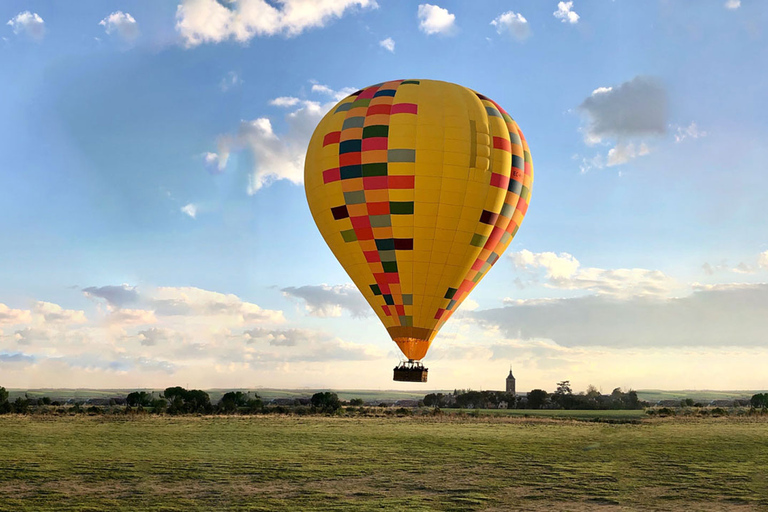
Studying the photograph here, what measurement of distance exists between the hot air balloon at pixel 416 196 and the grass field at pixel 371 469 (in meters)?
6.37

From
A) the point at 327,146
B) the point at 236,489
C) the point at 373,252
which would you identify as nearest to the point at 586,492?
the point at 236,489

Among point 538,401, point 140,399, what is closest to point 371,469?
point 140,399

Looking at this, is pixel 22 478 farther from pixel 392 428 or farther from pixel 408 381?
pixel 392 428

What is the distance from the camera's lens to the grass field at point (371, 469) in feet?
70.2

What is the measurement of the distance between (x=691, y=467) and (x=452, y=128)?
63.0 ft

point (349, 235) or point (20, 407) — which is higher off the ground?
point (349, 235)

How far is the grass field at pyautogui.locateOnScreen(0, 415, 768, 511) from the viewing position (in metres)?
21.4

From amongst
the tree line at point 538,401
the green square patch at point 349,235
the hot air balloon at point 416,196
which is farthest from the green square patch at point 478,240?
the tree line at point 538,401

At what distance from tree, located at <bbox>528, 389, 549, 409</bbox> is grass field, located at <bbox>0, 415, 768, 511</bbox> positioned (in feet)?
306

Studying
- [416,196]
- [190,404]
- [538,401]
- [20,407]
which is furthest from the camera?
[538,401]

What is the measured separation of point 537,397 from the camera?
13625cm

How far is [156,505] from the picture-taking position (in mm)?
20562

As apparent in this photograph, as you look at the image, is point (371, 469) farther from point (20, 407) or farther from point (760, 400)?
point (760, 400)

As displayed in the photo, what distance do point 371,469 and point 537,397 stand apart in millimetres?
114872
